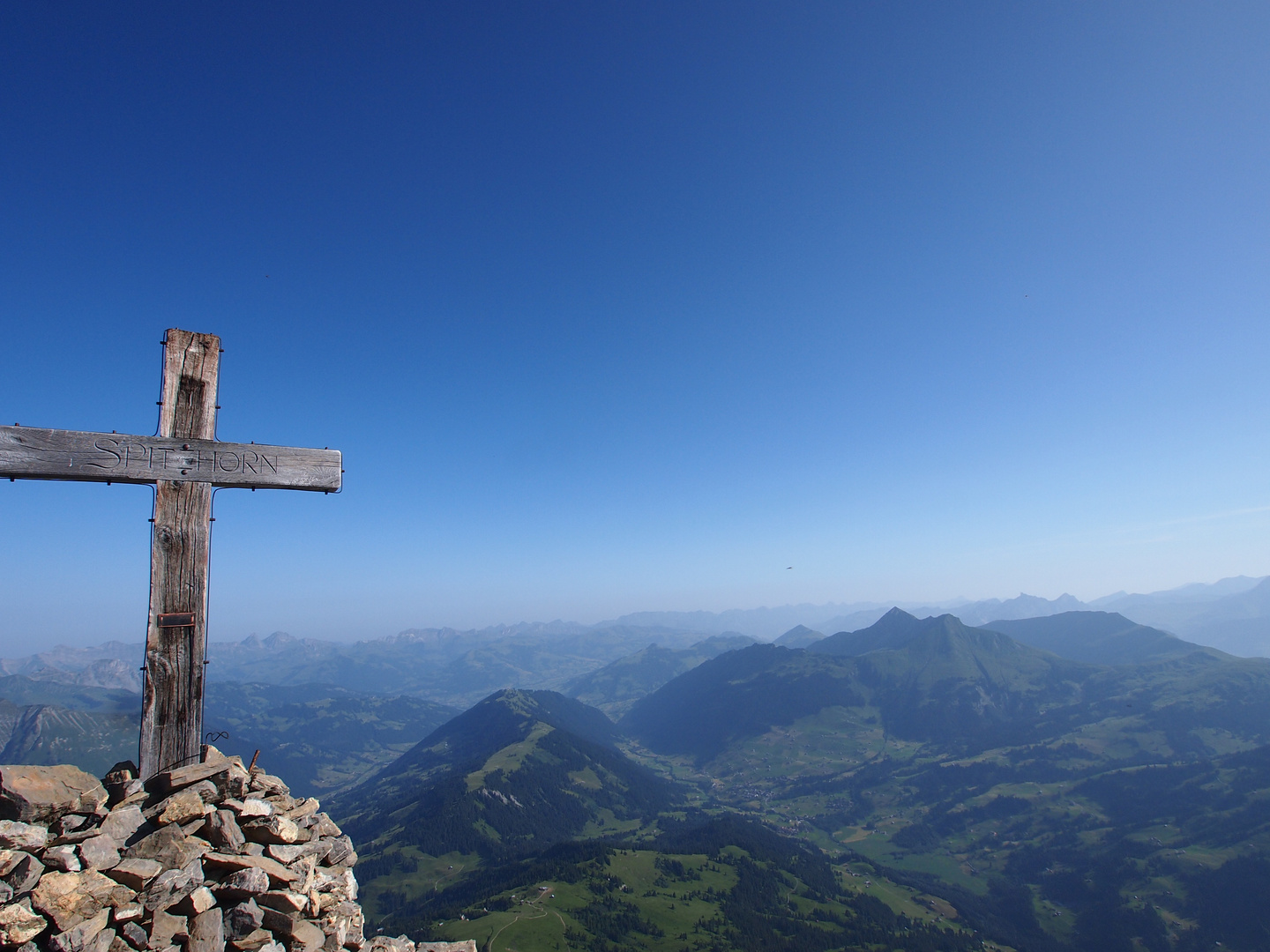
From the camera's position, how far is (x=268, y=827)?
644cm

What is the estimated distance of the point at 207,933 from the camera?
17.5ft

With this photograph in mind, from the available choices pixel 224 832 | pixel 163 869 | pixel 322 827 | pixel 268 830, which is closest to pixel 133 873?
pixel 163 869

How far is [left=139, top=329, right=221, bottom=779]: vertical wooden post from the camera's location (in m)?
6.28

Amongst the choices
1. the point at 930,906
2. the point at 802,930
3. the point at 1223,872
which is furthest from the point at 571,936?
the point at 1223,872

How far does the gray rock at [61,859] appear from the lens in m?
5.17

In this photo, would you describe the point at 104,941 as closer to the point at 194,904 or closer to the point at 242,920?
the point at 194,904

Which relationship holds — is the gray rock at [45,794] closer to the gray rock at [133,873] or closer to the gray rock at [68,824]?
the gray rock at [68,824]

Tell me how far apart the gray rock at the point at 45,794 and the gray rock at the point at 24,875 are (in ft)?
2.17

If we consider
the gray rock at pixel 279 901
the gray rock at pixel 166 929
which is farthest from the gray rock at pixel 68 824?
the gray rock at pixel 279 901

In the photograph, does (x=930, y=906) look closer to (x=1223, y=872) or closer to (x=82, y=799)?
(x=1223, y=872)

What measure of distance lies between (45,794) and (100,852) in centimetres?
97

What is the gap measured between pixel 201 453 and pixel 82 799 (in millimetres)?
3777

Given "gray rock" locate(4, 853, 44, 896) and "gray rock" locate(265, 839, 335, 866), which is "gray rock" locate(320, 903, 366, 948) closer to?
"gray rock" locate(265, 839, 335, 866)

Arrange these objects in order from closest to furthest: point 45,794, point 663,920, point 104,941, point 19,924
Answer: point 19,924
point 104,941
point 45,794
point 663,920
